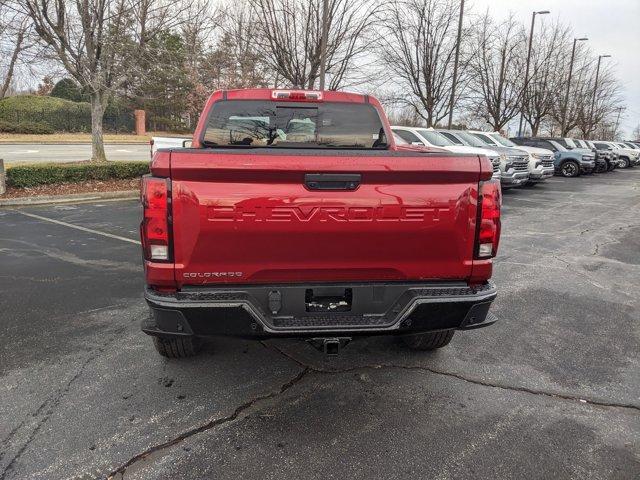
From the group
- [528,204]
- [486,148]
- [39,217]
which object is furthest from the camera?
[486,148]

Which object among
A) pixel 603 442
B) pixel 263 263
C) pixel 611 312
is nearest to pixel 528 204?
pixel 611 312

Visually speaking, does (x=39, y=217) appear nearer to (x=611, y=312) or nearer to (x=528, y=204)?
(x=611, y=312)

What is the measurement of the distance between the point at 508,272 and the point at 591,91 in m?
43.2

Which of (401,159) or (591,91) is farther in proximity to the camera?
(591,91)

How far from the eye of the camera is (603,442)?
285 cm

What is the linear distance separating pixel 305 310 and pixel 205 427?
0.95 metres

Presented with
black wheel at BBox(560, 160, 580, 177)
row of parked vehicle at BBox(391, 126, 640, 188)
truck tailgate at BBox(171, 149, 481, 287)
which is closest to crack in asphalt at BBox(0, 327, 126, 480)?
truck tailgate at BBox(171, 149, 481, 287)

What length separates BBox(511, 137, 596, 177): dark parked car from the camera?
23.4 m

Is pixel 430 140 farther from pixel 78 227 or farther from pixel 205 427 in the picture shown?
pixel 205 427

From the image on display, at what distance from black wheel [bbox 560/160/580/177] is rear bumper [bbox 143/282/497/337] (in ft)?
79.0

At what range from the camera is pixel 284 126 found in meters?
4.34

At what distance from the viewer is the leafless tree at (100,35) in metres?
12.1

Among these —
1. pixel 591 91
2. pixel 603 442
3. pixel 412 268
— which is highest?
pixel 591 91

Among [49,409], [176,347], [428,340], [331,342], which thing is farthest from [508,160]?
[49,409]
